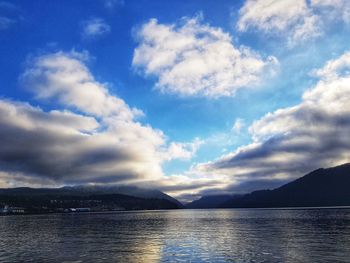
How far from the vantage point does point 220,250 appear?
7469 centimetres

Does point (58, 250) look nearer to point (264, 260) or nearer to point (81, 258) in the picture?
point (81, 258)

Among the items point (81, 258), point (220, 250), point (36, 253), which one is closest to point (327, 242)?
point (220, 250)

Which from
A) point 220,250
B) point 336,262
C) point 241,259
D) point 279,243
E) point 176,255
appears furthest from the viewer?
point 279,243

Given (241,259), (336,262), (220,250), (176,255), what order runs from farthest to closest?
(220,250) < (176,255) < (241,259) < (336,262)

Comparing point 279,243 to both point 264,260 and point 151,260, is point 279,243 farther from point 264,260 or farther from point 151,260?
point 151,260

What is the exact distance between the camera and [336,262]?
57969 mm

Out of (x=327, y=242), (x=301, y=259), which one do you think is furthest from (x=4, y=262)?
(x=327, y=242)

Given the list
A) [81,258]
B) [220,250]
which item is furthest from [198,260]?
[81,258]

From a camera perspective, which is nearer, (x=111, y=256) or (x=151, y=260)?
(x=151, y=260)

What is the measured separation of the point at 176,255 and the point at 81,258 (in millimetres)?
16182

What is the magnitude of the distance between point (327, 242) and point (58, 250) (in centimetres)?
5690

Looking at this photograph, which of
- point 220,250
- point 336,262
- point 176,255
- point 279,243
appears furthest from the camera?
point 279,243

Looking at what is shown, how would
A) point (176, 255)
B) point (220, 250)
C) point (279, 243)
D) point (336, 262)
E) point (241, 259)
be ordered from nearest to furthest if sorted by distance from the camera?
point (336, 262) < point (241, 259) < point (176, 255) < point (220, 250) < point (279, 243)

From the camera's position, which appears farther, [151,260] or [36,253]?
[36,253]
